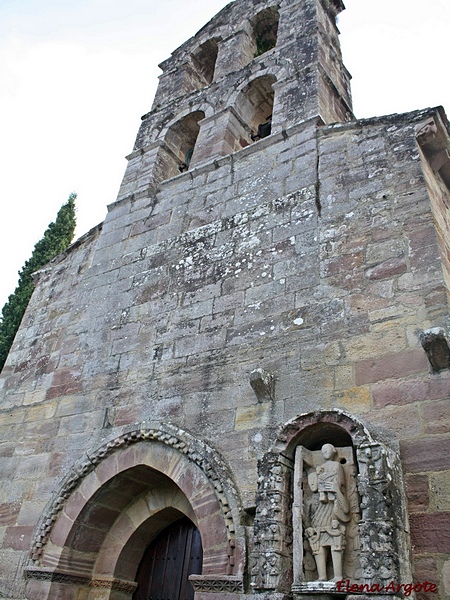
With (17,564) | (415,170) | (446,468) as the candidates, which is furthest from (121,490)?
(415,170)

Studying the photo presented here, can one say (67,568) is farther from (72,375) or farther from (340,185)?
(340,185)

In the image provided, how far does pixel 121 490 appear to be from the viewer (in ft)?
15.9

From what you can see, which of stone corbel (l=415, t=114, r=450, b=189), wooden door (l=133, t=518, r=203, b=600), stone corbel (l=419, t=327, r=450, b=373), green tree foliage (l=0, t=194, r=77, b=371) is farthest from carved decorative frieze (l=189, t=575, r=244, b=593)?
green tree foliage (l=0, t=194, r=77, b=371)

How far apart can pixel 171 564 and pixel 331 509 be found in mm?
2112

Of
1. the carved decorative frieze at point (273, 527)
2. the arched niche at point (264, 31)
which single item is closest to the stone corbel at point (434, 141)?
the carved decorative frieze at point (273, 527)

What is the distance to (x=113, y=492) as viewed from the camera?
189 inches

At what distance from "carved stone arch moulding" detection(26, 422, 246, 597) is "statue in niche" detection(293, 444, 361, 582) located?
2.65 ft

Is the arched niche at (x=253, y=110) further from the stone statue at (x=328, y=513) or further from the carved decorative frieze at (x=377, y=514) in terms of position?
the carved decorative frieze at (x=377, y=514)

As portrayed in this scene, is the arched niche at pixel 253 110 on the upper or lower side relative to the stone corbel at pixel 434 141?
upper

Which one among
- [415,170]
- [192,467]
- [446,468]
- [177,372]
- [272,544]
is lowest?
[272,544]

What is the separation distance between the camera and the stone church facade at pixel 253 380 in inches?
131

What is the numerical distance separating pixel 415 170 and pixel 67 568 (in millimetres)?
4500

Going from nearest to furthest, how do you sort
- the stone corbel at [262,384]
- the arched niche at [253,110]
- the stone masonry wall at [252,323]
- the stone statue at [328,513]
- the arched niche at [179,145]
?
the stone statue at [328,513] → the stone masonry wall at [252,323] → the stone corbel at [262,384] → the arched niche at [253,110] → the arched niche at [179,145]

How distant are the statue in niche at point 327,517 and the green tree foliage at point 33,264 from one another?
6992 millimetres
